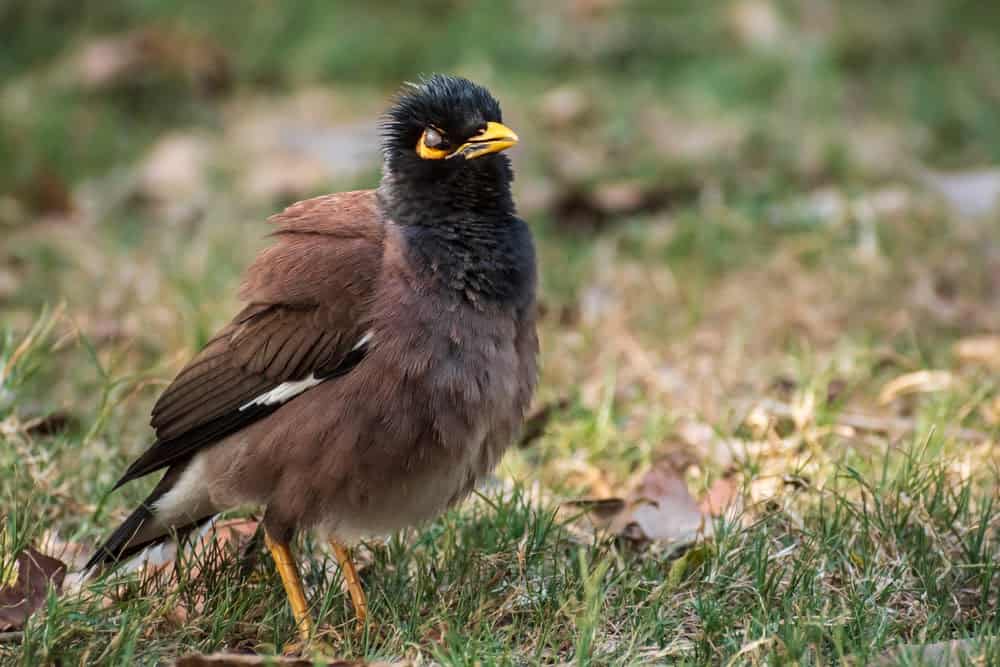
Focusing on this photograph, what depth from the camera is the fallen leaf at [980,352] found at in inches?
207

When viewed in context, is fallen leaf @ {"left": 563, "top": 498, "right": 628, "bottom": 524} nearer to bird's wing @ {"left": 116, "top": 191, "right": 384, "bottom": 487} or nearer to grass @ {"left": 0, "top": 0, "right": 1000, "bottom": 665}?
grass @ {"left": 0, "top": 0, "right": 1000, "bottom": 665}

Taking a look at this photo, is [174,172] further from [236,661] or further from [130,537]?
[236,661]

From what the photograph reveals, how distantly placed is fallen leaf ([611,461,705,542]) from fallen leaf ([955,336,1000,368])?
1.54 m

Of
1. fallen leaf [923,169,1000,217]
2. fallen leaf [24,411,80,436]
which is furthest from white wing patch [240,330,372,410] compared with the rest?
fallen leaf [923,169,1000,217]

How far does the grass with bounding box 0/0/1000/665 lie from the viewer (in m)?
3.59

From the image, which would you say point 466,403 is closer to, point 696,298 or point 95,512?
point 95,512

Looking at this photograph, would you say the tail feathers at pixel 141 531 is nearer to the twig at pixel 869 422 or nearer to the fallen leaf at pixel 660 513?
the fallen leaf at pixel 660 513

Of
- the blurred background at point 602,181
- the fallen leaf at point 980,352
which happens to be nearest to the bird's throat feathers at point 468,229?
the blurred background at point 602,181

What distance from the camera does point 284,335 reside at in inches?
155

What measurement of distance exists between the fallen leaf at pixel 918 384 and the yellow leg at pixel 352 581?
84.5 inches

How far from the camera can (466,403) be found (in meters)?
3.74

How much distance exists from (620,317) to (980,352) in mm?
1477

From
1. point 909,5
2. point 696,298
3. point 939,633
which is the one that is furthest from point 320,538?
point 909,5

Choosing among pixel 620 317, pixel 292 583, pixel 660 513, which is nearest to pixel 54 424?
pixel 292 583
